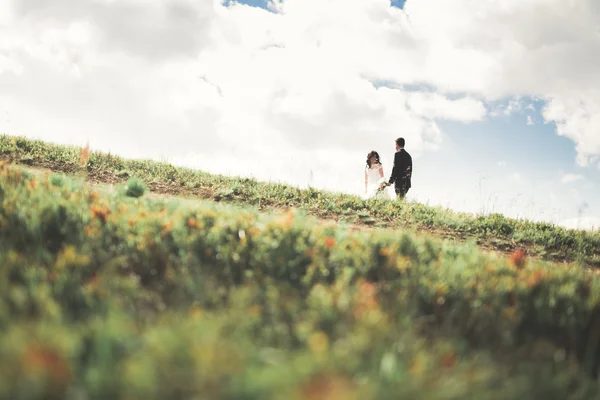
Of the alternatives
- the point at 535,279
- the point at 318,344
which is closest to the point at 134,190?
the point at 318,344

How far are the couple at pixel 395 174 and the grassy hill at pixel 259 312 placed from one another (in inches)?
336

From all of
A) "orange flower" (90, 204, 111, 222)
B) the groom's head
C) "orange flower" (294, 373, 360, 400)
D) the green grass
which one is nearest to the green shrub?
"orange flower" (90, 204, 111, 222)

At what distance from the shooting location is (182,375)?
169 cm

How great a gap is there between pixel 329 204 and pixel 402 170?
4.33m

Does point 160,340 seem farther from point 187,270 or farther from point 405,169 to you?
point 405,169

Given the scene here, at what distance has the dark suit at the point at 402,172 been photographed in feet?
44.4

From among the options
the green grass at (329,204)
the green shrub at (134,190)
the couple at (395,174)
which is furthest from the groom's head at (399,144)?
the green shrub at (134,190)

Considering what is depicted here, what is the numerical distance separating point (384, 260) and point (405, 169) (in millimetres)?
9784

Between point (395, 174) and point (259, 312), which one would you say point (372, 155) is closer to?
point (395, 174)

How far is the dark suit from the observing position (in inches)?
533

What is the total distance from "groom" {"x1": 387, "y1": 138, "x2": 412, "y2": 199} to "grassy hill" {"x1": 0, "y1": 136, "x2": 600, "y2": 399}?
8.55 m

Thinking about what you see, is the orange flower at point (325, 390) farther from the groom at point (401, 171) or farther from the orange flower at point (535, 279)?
the groom at point (401, 171)

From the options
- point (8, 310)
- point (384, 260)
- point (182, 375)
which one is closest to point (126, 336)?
point (182, 375)

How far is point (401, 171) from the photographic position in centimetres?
1359
